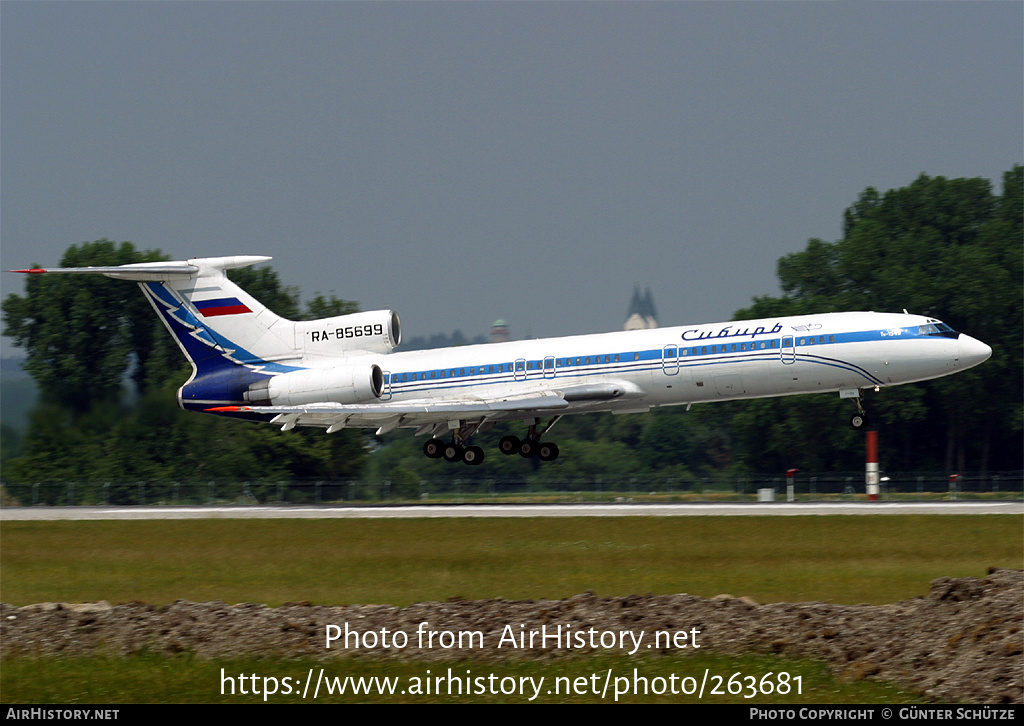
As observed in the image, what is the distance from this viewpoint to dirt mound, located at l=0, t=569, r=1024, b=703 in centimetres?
Answer: 1461

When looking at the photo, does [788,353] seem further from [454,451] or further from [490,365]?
[454,451]

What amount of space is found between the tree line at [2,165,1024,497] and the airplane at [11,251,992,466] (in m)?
10.2

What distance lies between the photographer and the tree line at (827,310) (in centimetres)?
6322

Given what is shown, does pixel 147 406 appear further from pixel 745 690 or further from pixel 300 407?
pixel 745 690

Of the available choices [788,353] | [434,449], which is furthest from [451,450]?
[788,353]

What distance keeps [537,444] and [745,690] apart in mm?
27487

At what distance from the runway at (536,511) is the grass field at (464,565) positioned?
2.07 metres

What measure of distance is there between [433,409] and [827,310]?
37.0 meters

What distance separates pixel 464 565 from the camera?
26.0m

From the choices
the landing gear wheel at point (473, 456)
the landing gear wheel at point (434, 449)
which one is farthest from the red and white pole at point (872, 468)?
the landing gear wheel at point (434, 449)

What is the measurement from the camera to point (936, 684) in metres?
Result: 13.7

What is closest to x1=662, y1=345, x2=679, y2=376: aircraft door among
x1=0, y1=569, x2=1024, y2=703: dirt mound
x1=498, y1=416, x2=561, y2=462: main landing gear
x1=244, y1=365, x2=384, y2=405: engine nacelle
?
x1=498, y1=416, x2=561, y2=462: main landing gear

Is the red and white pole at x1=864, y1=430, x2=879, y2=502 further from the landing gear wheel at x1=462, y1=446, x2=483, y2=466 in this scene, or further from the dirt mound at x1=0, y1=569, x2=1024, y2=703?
the dirt mound at x1=0, y1=569, x2=1024, y2=703
